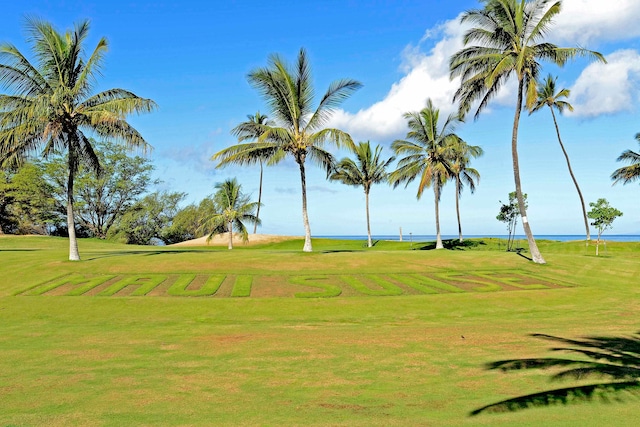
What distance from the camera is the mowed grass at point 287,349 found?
6.39 metres

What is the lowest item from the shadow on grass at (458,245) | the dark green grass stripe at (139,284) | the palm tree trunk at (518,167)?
the dark green grass stripe at (139,284)

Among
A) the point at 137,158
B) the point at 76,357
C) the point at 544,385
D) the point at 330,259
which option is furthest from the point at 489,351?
the point at 137,158

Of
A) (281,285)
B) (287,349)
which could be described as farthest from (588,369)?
(281,285)

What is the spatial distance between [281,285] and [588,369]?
1377 cm

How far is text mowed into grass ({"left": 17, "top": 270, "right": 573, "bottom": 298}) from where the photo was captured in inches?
734

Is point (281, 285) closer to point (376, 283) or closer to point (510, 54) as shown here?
point (376, 283)

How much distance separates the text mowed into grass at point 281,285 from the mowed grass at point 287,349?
36 cm

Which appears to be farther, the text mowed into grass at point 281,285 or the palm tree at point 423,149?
the palm tree at point 423,149

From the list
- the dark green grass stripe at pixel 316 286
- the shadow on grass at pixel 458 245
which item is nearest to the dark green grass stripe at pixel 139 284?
the dark green grass stripe at pixel 316 286

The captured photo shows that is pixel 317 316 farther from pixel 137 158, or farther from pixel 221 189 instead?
pixel 137 158

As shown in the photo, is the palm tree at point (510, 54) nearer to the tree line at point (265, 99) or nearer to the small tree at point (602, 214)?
the tree line at point (265, 99)

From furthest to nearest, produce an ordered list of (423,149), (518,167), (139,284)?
(423,149), (518,167), (139,284)

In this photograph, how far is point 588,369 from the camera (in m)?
7.98

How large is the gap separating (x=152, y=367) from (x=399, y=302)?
35.5ft
